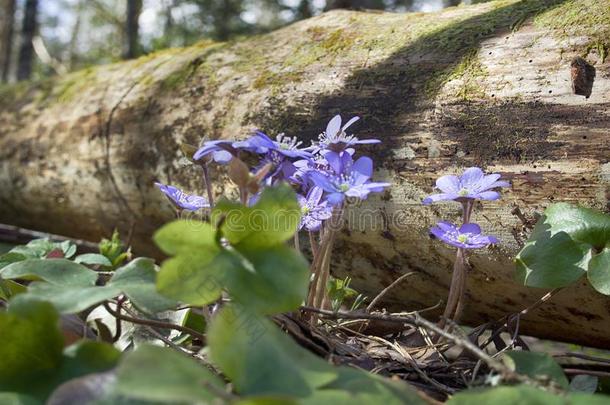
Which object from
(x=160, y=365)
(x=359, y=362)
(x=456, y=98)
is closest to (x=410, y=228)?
(x=456, y=98)

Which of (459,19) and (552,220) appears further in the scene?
(459,19)

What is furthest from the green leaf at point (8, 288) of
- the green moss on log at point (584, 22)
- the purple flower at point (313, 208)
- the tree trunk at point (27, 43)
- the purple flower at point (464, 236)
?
the tree trunk at point (27, 43)

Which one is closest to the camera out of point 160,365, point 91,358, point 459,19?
point 160,365

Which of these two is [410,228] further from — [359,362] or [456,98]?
[359,362]

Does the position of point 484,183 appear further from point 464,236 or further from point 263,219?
point 263,219

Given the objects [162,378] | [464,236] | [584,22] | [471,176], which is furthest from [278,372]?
[584,22]

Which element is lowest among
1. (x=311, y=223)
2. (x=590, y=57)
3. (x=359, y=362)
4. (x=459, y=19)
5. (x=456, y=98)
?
(x=359, y=362)

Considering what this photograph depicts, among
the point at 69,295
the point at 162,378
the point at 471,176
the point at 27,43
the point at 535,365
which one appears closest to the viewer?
the point at 162,378

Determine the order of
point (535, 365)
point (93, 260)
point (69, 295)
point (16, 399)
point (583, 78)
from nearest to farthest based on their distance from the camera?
1. point (16, 399)
2. point (69, 295)
3. point (535, 365)
4. point (583, 78)
5. point (93, 260)
